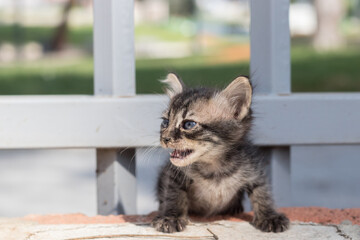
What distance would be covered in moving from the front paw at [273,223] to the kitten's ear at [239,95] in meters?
0.52

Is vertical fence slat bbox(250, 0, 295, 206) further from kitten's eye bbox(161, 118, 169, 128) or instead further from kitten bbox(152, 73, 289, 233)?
kitten's eye bbox(161, 118, 169, 128)

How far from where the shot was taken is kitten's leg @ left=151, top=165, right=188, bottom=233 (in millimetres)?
3164

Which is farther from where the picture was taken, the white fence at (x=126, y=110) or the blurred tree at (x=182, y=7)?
the blurred tree at (x=182, y=7)

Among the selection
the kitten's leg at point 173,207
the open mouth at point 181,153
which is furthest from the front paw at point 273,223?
the open mouth at point 181,153

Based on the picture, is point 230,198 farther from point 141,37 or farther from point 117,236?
point 141,37

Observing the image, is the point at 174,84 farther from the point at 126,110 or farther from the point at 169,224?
the point at 169,224

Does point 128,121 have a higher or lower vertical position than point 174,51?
lower

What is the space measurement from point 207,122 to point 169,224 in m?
0.53

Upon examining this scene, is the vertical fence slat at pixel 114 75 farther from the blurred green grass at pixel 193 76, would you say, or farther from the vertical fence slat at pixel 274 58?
the blurred green grass at pixel 193 76

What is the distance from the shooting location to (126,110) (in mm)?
3701

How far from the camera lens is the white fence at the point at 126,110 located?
12.1ft

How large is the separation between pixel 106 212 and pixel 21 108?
0.79m

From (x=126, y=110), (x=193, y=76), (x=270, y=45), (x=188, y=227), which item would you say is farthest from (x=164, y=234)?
(x=193, y=76)

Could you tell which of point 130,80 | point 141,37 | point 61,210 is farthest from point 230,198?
point 141,37
